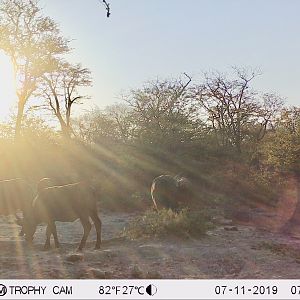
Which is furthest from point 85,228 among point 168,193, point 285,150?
point 285,150

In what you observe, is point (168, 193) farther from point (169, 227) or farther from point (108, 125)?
point (108, 125)

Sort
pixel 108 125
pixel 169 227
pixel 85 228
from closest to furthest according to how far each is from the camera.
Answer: pixel 85 228
pixel 169 227
pixel 108 125

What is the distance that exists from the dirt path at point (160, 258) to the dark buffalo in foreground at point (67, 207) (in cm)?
42

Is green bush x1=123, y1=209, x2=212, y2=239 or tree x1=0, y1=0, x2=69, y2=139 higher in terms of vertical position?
tree x1=0, y1=0, x2=69, y2=139

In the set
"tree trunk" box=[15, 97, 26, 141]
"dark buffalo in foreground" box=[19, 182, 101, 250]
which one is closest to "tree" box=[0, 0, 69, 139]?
"tree trunk" box=[15, 97, 26, 141]

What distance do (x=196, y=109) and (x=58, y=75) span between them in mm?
9950

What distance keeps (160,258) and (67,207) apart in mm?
2385

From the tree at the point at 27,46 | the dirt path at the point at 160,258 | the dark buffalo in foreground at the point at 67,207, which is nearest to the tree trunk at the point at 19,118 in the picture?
the tree at the point at 27,46

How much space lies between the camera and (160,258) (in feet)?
26.5

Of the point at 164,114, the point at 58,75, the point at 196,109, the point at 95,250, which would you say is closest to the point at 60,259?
the point at 95,250

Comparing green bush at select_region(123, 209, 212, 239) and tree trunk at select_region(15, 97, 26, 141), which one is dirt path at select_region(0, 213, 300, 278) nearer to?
green bush at select_region(123, 209, 212, 239)

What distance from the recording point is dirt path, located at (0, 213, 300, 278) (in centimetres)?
691

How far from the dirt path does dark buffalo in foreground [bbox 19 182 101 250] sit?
0.42 meters

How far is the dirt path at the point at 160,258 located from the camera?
272 inches
